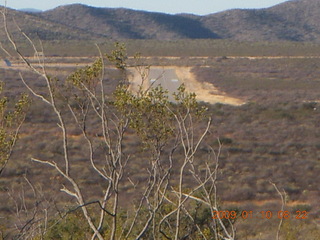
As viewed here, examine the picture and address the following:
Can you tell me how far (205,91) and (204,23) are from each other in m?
103

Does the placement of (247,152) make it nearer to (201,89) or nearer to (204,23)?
(201,89)

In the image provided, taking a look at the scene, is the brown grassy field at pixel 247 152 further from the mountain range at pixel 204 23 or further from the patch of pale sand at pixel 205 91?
the mountain range at pixel 204 23

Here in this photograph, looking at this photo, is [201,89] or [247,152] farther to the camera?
[201,89]

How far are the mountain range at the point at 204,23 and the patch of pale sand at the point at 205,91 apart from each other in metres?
77.1

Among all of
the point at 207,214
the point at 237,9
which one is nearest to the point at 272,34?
the point at 237,9


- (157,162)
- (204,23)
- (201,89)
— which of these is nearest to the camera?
(157,162)

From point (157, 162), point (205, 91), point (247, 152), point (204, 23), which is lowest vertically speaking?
point (205, 91)

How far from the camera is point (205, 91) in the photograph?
135 feet

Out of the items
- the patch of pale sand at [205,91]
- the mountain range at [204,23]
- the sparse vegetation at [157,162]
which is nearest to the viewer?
the sparse vegetation at [157,162]

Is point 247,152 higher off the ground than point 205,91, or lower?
higher

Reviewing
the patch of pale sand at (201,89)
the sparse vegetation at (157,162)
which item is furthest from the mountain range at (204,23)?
the sparse vegetation at (157,162)

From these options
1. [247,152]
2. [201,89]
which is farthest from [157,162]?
[201,89]

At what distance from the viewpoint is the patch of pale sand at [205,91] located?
36.8m

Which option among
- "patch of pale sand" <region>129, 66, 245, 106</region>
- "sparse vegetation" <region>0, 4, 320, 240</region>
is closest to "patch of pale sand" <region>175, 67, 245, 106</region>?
"patch of pale sand" <region>129, 66, 245, 106</region>
